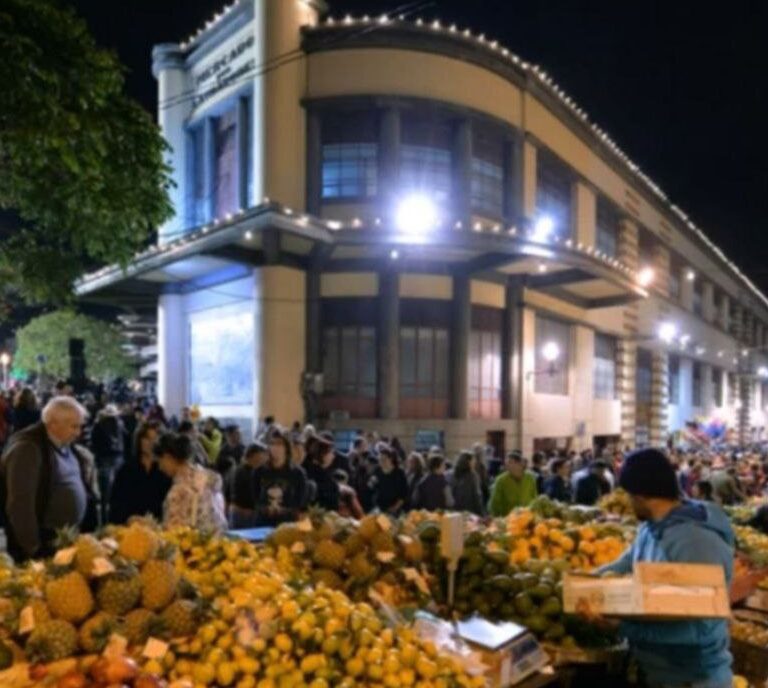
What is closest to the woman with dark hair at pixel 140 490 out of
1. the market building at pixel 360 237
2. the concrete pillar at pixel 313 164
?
the market building at pixel 360 237

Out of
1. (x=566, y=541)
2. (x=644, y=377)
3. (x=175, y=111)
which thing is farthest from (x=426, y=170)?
(x=644, y=377)

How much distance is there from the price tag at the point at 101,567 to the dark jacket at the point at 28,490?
2.12 meters

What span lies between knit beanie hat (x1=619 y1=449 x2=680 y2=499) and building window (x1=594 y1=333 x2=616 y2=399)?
79.7ft

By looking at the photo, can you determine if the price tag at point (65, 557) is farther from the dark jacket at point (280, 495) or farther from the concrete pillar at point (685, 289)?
the concrete pillar at point (685, 289)

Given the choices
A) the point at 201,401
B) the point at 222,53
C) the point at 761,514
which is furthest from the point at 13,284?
the point at 222,53

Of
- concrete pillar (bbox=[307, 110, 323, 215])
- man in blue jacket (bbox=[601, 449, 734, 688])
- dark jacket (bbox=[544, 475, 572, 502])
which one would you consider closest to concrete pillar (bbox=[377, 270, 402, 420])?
concrete pillar (bbox=[307, 110, 323, 215])

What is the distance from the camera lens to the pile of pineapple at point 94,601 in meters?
2.94

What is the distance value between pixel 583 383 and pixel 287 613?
23.3m

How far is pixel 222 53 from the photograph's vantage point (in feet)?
65.3

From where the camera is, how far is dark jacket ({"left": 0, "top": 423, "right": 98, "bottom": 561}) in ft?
16.5

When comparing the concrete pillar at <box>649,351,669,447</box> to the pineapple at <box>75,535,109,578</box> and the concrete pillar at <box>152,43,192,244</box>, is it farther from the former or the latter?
the pineapple at <box>75,535,109,578</box>

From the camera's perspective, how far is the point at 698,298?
4241 cm

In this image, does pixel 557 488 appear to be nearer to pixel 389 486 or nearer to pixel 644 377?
pixel 389 486

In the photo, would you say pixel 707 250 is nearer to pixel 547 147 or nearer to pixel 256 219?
pixel 547 147
